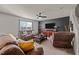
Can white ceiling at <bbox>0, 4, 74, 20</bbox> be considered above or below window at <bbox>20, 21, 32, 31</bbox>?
above

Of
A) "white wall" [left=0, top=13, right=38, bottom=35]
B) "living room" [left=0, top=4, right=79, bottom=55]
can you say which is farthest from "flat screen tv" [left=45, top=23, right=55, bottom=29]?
"white wall" [left=0, top=13, right=38, bottom=35]

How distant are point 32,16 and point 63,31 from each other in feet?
1.93

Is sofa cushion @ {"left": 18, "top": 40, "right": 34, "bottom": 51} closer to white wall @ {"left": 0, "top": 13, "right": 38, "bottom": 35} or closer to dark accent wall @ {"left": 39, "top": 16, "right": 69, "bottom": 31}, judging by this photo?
white wall @ {"left": 0, "top": 13, "right": 38, "bottom": 35}

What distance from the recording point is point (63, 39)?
2.05 metres

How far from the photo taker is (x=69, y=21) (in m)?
2.03

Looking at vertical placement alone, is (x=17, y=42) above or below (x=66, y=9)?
below

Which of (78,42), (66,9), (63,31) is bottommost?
(78,42)

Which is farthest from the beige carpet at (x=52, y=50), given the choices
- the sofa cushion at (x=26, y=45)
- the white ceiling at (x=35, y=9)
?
the white ceiling at (x=35, y=9)

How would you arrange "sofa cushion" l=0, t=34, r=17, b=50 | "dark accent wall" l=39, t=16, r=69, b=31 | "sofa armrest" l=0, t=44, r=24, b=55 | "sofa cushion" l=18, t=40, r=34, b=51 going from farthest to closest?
"dark accent wall" l=39, t=16, r=69, b=31 < "sofa cushion" l=18, t=40, r=34, b=51 < "sofa cushion" l=0, t=34, r=17, b=50 < "sofa armrest" l=0, t=44, r=24, b=55

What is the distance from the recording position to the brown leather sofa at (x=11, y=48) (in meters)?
1.68

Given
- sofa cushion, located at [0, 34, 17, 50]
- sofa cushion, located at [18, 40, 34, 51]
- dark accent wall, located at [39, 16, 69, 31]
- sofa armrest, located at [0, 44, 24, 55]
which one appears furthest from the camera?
dark accent wall, located at [39, 16, 69, 31]

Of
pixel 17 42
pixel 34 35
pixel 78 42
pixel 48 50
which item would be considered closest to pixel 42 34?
pixel 34 35

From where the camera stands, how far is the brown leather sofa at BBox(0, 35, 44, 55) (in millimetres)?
1677
